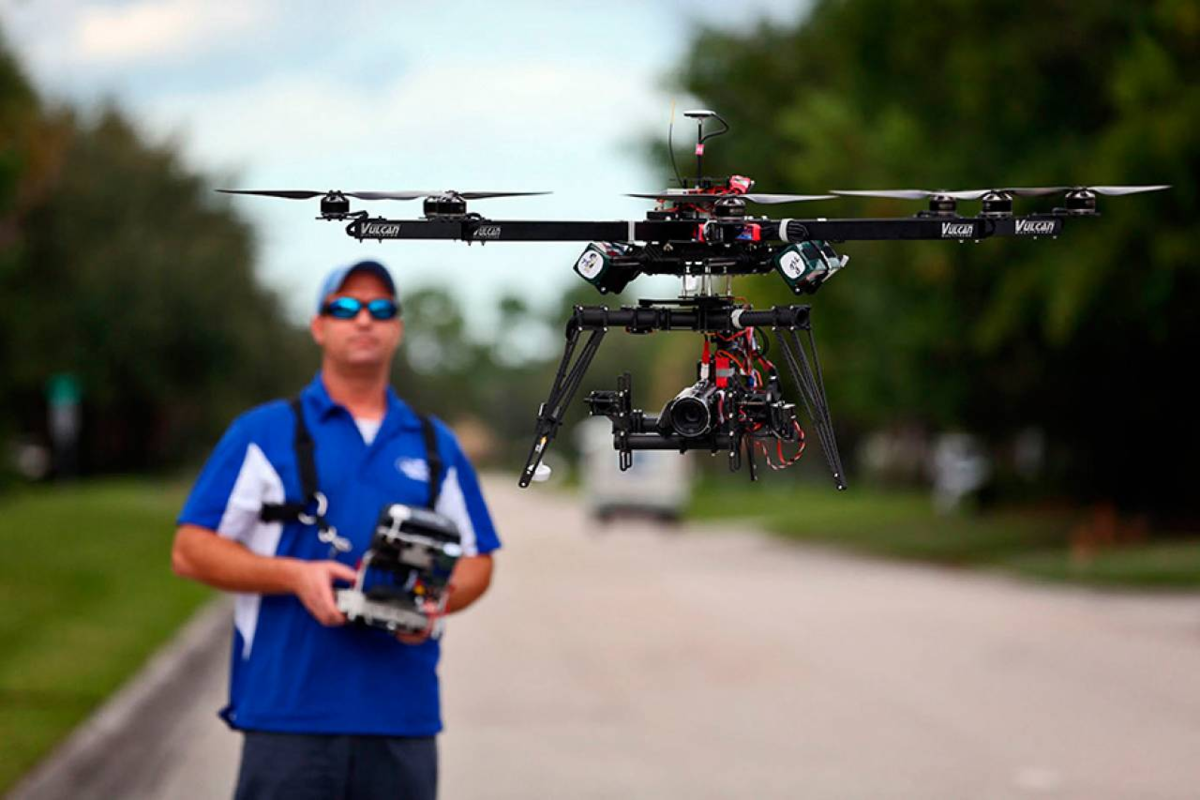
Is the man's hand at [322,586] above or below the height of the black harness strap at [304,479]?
below

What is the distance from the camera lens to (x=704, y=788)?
11438 mm

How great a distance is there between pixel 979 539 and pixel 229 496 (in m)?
35.2

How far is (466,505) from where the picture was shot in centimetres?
507

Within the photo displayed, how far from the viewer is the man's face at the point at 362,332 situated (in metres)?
4.43

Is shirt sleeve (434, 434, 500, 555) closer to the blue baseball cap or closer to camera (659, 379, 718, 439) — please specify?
the blue baseball cap

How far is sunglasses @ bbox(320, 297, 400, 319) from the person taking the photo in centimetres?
435

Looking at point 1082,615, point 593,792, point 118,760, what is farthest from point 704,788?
point 1082,615

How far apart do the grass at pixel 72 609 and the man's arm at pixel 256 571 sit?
20.2ft

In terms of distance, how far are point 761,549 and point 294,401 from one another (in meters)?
37.0

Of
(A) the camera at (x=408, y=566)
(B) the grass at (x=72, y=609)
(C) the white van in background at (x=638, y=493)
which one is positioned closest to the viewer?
(A) the camera at (x=408, y=566)

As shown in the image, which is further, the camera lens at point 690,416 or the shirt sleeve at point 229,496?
the shirt sleeve at point 229,496

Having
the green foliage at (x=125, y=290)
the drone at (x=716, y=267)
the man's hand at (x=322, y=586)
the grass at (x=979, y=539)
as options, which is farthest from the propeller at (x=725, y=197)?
the green foliage at (x=125, y=290)

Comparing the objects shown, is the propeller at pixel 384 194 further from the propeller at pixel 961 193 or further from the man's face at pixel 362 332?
the man's face at pixel 362 332

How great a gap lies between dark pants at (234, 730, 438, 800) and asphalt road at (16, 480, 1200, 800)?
253 inches
